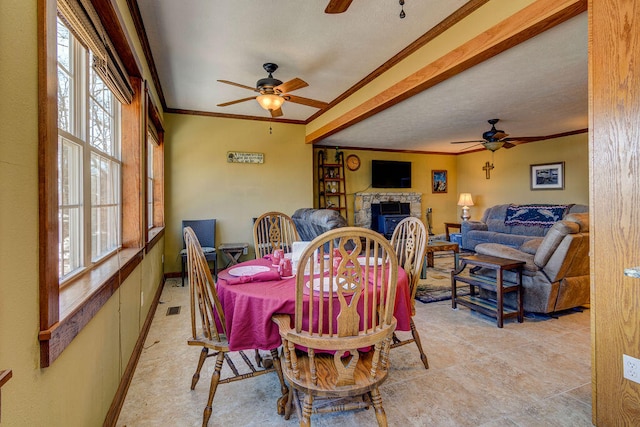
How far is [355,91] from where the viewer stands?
159 inches

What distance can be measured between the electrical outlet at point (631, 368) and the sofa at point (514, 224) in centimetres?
427

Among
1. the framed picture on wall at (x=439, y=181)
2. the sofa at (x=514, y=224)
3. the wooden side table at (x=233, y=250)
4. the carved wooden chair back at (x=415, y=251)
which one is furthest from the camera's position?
the framed picture on wall at (x=439, y=181)

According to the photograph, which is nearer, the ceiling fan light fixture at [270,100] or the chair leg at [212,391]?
the chair leg at [212,391]

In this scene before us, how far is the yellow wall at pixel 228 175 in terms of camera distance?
4.95 m

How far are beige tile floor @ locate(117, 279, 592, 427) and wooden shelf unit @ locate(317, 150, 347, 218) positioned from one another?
13.5 feet

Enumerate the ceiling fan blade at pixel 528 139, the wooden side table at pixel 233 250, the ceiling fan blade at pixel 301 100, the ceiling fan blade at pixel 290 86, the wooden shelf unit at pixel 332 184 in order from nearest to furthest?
the ceiling fan blade at pixel 290 86 < the ceiling fan blade at pixel 301 100 < the wooden side table at pixel 233 250 < the ceiling fan blade at pixel 528 139 < the wooden shelf unit at pixel 332 184

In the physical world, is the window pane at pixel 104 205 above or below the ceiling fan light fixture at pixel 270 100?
below

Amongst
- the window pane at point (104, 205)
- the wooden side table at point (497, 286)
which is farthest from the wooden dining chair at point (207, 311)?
the wooden side table at point (497, 286)

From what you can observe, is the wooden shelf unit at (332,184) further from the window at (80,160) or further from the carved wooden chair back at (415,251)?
the window at (80,160)

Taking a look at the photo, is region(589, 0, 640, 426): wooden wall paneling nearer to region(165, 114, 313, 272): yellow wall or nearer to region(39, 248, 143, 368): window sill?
region(39, 248, 143, 368): window sill

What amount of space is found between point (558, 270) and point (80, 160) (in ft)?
12.3

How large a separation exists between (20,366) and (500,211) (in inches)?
284

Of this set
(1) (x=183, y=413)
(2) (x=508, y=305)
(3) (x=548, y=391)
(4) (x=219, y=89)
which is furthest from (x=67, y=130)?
(2) (x=508, y=305)

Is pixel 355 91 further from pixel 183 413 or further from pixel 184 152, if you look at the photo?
pixel 183 413
